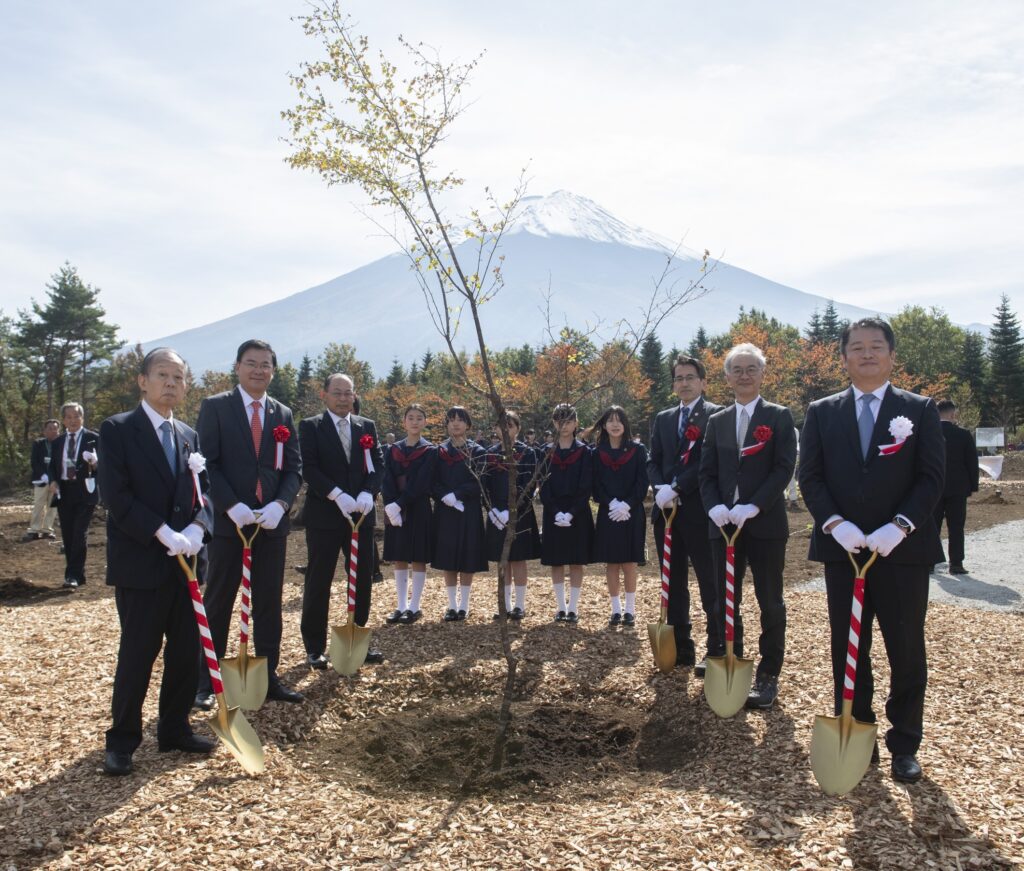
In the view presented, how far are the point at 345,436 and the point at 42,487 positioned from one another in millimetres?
12513

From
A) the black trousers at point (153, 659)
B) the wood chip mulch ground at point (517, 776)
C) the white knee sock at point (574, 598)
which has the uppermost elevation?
the black trousers at point (153, 659)

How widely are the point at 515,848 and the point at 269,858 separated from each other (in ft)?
3.30

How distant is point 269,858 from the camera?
3.15 meters

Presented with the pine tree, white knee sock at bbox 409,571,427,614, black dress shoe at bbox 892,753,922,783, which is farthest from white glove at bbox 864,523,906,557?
the pine tree

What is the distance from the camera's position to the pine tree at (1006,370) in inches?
1745

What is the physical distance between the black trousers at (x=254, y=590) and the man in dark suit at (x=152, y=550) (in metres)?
0.66

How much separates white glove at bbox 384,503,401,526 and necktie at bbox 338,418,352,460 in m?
1.48

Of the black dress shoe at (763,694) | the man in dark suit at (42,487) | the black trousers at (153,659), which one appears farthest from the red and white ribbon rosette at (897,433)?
the man in dark suit at (42,487)

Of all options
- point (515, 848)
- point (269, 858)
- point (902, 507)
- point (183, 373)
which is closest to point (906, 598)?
point (902, 507)

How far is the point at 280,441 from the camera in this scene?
532cm

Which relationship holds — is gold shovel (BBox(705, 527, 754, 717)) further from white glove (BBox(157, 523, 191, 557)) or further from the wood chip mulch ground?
white glove (BBox(157, 523, 191, 557))

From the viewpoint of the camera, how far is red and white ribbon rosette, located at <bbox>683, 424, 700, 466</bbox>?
5953 millimetres

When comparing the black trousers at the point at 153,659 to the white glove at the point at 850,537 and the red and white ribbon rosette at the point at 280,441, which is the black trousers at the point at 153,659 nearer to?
the red and white ribbon rosette at the point at 280,441

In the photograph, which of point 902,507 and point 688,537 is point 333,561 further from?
point 902,507
